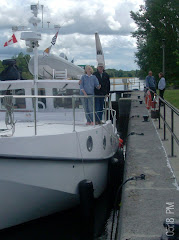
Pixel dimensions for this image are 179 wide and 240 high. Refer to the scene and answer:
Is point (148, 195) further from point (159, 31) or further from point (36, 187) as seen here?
point (159, 31)

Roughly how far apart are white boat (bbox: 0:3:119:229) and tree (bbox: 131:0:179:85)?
31.1m

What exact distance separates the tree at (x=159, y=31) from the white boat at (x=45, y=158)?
102 ft

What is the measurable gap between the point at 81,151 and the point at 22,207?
1576 millimetres

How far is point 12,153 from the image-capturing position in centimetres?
631

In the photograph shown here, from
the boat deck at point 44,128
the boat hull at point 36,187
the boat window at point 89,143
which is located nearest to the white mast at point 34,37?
the boat deck at point 44,128

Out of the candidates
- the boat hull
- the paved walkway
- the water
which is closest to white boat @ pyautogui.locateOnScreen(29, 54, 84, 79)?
the paved walkway

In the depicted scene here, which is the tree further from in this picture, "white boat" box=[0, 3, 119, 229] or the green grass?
"white boat" box=[0, 3, 119, 229]

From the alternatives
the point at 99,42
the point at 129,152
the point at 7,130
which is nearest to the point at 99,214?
the point at 129,152

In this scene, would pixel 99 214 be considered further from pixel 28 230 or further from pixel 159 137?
pixel 159 137

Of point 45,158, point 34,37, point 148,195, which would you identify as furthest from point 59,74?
point 148,195

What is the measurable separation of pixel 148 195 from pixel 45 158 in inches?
75.1

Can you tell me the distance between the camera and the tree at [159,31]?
3909 centimetres

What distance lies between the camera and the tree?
39.1 metres

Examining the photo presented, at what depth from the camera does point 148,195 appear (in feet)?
19.9
